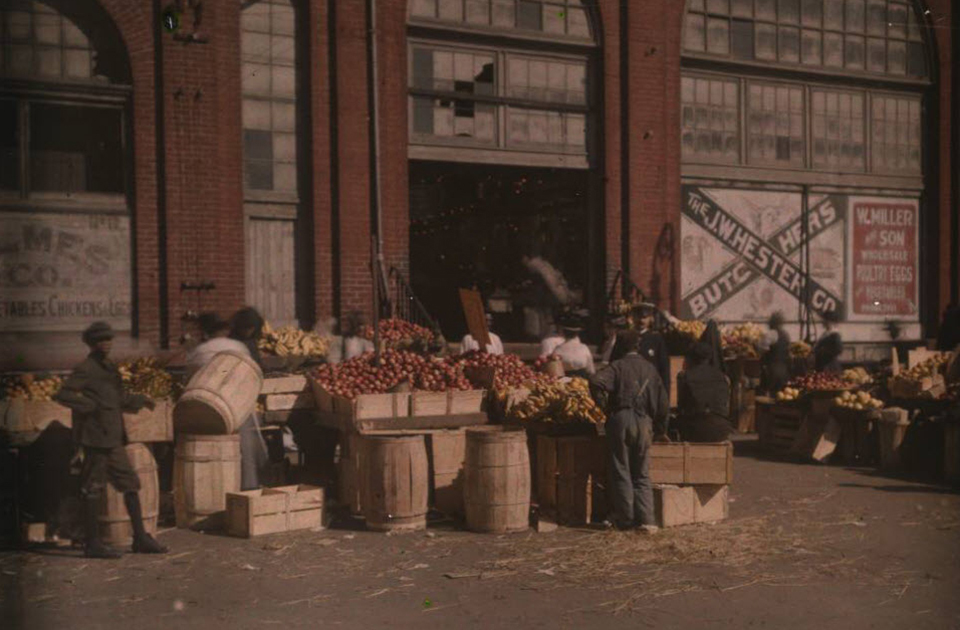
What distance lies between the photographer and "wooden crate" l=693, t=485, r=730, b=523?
10.1 metres

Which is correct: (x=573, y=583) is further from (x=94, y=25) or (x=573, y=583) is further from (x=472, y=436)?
(x=94, y=25)

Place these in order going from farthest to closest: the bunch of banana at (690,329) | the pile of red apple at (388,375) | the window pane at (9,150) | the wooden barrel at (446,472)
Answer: the bunch of banana at (690,329) → the window pane at (9,150) → the pile of red apple at (388,375) → the wooden barrel at (446,472)

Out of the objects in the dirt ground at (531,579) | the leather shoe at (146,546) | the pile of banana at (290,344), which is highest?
the pile of banana at (290,344)

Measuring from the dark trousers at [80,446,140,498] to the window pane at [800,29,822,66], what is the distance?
16354 mm

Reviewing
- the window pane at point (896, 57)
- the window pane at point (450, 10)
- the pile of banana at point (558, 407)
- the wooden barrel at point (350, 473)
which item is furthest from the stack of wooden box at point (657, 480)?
the window pane at point (896, 57)

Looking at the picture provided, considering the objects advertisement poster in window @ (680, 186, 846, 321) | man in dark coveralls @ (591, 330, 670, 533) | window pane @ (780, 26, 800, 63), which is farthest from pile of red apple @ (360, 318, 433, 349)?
window pane @ (780, 26, 800, 63)

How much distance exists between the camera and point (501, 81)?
18.5 metres

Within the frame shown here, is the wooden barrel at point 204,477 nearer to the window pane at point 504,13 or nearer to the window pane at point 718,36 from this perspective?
the window pane at point 504,13

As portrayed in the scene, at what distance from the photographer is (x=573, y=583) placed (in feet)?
26.5

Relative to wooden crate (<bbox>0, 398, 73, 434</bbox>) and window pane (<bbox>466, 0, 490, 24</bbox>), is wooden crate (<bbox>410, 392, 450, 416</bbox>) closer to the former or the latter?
wooden crate (<bbox>0, 398, 73, 434</bbox>)

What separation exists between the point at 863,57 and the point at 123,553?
17.9 meters

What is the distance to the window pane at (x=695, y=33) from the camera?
66.3 feet

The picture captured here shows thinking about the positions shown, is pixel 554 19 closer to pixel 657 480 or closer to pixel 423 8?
pixel 423 8

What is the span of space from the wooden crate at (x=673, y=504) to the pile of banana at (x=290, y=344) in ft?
18.6
